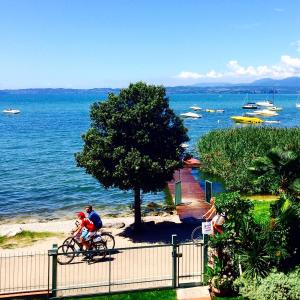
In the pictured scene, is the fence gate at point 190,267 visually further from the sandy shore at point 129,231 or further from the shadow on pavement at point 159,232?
the sandy shore at point 129,231

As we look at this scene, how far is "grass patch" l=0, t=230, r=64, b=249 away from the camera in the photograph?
66.7ft

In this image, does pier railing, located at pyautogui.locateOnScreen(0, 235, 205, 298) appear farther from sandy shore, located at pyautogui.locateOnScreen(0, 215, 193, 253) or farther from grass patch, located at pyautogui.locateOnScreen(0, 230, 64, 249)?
grass patch, located at pyautogui.locateOnScreen(0, 230, 64, 249)

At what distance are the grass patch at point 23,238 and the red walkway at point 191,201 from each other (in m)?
6.49

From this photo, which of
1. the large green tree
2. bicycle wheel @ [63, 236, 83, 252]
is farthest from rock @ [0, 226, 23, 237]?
bicycle wheel @ [63, 236, 83, 252]

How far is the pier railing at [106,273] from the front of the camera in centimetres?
1380

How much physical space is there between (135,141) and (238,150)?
16.1 metres

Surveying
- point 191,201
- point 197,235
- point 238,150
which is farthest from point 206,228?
point 238,150

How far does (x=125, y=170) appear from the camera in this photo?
2003cm

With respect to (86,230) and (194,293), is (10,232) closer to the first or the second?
(86,230)

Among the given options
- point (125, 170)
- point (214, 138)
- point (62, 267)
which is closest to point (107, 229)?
point (125, 170)

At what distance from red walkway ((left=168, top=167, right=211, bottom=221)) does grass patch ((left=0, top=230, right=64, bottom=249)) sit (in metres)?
6.49

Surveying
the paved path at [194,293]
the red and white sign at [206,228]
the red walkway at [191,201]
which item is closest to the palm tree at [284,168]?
the red and white sign at [206,228]

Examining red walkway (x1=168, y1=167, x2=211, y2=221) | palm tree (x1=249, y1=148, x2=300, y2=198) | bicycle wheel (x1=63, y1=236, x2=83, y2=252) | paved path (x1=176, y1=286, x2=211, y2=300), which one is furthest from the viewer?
red walkway (x1=168, y1=167, x2=211, y2=221)

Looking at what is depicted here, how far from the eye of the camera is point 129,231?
2156 cm
